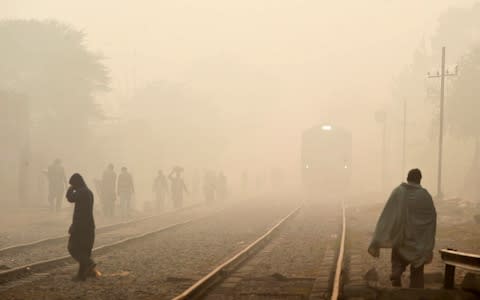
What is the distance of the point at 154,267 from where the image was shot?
12578mm

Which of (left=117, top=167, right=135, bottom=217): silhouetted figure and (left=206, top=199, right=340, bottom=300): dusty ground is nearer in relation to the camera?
(left=206, top=199, right=340, bottom=300): dusty ground

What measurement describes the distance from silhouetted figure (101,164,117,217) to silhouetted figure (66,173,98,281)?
14.2 meters

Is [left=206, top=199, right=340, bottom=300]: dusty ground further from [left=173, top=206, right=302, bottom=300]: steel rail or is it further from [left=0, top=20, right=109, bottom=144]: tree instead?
[left=0, top=20, right=109, bottom=144]: tree

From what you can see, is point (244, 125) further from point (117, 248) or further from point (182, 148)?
point (117, 248)

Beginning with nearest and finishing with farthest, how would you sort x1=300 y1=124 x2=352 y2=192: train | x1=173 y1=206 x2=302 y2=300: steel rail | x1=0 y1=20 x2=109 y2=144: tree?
x1=173 y1=206 x2=302 y2=300: steel rail → x1=0 y1=20 x2=109 y2=144: tree → x1=300 y1=124 x2=352 y2=192: train

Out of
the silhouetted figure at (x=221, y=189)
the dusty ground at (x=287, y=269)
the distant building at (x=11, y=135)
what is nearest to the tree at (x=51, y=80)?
the distant building at (x=11, y=135)

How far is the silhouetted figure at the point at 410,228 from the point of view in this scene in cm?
909

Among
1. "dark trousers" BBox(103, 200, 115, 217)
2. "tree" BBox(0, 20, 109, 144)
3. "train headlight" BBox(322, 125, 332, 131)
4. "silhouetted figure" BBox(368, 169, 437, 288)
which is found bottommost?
"dark trousers" BBox(103, 200, 115, 217)

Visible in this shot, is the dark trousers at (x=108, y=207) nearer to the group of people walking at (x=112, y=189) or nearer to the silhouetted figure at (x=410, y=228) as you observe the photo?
the group of people walking at (x=112, y=189)

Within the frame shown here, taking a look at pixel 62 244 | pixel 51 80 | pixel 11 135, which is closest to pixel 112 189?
pixel 11 135

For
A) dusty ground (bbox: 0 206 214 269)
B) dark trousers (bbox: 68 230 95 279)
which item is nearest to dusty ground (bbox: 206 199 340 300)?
dark trousers (bbox: 68 230 95 279)

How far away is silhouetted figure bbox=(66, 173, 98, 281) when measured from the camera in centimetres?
1110

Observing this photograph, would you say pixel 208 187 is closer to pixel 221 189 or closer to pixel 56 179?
pixel 221 189

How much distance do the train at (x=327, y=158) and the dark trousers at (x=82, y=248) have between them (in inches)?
1362
